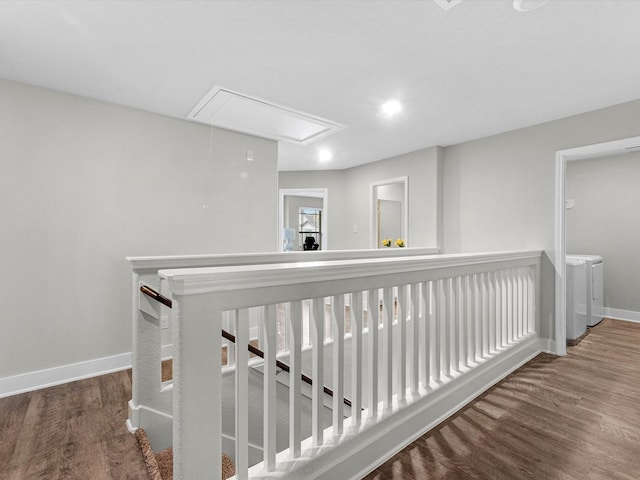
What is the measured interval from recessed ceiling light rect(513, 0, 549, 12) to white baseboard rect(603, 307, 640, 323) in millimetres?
4561

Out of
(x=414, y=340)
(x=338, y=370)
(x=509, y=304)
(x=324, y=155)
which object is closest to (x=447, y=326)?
(x=414, y=340)

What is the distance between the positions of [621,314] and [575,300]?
60.9 inches

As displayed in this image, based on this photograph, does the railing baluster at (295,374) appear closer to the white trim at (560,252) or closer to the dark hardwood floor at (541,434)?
the dark hardwood floor at (541,434)

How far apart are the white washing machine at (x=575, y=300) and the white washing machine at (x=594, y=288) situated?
279 millimetres

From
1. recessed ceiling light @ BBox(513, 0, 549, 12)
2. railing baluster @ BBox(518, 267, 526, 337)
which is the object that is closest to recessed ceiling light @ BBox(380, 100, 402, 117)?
recessed ceiling light @ BBox(513, 0, 549, 12)

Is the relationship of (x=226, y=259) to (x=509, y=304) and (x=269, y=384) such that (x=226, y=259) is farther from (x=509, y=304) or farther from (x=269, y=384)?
(x=509, y=304)

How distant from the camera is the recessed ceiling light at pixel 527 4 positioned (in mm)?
1547

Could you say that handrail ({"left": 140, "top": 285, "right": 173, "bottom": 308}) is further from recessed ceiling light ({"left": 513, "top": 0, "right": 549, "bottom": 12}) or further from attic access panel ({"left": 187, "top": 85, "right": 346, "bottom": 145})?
recessed ceiling light ({"left": 513, "top": 0, "right": 549, "bottom": 12})

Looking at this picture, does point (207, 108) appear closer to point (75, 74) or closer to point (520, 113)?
point (75, 74)

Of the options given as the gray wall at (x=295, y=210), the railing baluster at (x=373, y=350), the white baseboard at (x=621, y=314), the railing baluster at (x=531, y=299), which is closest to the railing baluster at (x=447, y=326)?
the railing baluster at (x=373, y=350)

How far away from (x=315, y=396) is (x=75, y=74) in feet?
8.98

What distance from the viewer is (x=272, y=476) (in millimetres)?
1153

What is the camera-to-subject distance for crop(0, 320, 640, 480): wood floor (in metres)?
1.52

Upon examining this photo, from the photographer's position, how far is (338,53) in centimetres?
203
